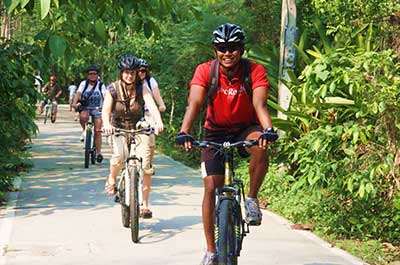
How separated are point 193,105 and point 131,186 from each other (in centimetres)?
240

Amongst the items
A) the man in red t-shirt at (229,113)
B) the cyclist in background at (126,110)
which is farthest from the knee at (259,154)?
the cyclist in background at (126,110)

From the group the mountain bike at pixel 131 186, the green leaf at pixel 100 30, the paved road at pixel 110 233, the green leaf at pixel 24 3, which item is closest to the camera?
the green leaf at pixel 24 3

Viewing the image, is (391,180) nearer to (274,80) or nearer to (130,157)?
(130,157)

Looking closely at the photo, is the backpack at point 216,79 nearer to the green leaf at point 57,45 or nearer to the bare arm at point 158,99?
the green leaf at point 57,45

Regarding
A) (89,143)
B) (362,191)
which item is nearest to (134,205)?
(362,191)

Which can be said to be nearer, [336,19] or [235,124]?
[235,124]

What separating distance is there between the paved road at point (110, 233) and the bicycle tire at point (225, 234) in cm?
147

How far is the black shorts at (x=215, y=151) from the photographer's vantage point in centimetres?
633

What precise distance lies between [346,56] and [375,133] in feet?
2.77

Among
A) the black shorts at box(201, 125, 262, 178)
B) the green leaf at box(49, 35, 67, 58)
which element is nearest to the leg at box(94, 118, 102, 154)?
the green leaf at box(49, 35, 67, 58)

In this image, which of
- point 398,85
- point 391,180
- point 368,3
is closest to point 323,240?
point 391,180

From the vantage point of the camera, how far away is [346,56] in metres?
8.47

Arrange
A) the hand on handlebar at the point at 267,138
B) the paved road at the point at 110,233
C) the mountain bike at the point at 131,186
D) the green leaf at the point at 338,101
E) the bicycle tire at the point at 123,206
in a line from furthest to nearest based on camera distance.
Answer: the green leaf at the point at 338,101, the bicycle tire at the point at 123,206, the mountain bike at the point at 131,186, the paved road at the point at 110,233, the hand on handlebar at the point at 267,138

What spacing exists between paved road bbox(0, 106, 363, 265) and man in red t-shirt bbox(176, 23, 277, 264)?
1261mm
